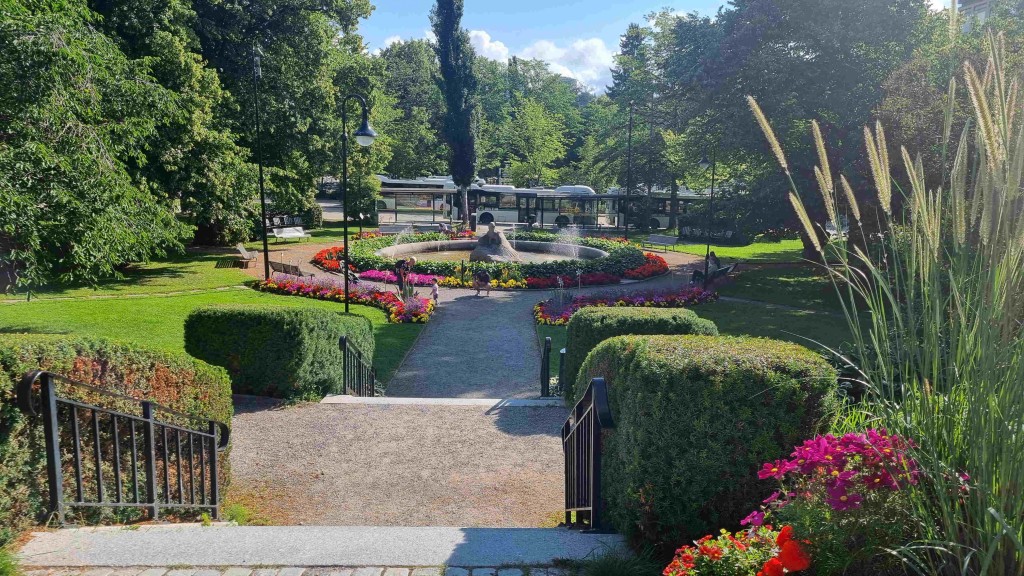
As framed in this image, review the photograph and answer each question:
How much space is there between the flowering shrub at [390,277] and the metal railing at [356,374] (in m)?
8.48

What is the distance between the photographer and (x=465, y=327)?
48.9 feet

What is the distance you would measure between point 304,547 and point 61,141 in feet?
31.1

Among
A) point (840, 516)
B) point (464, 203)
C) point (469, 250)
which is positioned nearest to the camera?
point (840, 516)

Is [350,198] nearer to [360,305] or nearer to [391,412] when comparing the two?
[360,305]

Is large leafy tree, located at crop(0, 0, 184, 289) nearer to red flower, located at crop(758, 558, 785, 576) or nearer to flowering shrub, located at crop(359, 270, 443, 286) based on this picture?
flowering shrub, located at crop(359, 270, 443, 286)

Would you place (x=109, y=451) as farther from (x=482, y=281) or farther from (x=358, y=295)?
(x=482, y=281)

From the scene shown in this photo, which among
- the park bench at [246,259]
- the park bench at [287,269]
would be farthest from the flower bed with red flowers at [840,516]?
the park bench at [246,259]

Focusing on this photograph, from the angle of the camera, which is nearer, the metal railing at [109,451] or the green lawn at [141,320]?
the metal railing at [109,451]

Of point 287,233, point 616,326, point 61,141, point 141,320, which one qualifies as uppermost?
point 61,141

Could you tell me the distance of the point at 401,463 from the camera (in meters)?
6.61

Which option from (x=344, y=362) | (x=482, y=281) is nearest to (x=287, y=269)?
(x=482, y=281)

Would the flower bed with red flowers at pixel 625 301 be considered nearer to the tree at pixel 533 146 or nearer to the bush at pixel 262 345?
the bush at pixel 262 345

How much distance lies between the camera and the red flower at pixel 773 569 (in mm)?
2500

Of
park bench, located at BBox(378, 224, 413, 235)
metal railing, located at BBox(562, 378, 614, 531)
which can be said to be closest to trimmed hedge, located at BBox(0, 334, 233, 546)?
metal railing, located at BBox(562, 378, 614, 531)
